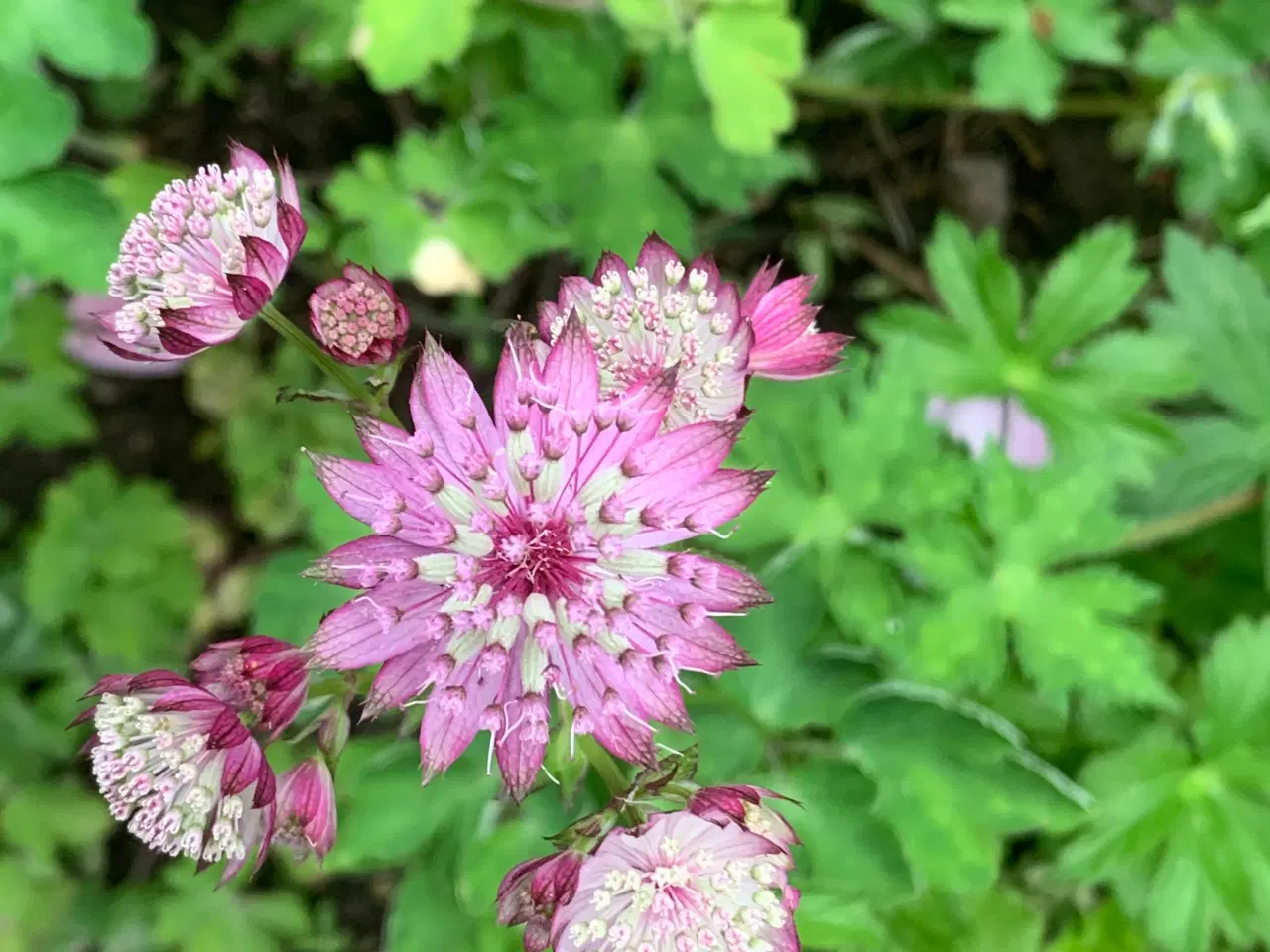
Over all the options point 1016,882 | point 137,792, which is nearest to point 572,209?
point 137,792

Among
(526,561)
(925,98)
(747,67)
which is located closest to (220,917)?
(526,561)

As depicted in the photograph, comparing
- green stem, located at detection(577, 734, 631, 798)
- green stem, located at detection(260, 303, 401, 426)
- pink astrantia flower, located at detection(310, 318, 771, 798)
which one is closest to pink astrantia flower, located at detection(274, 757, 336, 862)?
pink astrantia flower, located at detection(310, 318, 771, 798)

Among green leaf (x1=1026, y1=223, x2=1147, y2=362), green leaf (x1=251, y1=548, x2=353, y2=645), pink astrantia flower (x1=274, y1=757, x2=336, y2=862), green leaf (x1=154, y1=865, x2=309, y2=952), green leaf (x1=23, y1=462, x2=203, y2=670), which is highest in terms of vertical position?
green leaf (x1=1026, y1=223, x2=1147, y2=362)

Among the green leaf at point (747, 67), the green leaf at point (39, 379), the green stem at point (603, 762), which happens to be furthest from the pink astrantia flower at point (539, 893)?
the green leaf at point (39, 379)

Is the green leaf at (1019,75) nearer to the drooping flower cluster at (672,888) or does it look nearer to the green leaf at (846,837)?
the green leaf at (846,837)

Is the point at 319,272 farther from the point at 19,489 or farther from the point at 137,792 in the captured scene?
the point at 137,792

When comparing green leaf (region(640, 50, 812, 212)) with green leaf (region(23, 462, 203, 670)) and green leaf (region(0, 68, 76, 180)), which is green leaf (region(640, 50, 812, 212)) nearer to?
green leaf (region(0, 68, 76, 180))

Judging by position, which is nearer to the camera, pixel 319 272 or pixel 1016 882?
pixel 1016 882
